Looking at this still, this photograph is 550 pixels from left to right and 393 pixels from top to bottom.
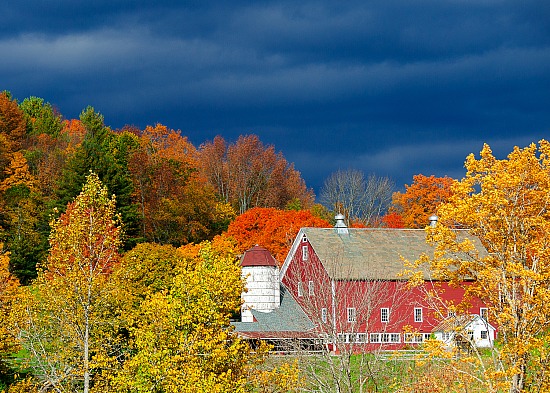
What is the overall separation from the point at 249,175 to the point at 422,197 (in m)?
17.0

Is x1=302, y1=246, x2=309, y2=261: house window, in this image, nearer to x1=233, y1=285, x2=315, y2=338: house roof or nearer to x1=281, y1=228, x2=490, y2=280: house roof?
x1=281, y1=228, x2=490, y2=280: house roof

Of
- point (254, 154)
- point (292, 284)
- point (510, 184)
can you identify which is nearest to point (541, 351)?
point (510, 184)

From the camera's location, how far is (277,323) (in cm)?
4641

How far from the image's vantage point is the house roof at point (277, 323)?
144ft

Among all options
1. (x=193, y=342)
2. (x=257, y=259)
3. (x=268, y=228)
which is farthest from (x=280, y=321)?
(x=193, y=342)

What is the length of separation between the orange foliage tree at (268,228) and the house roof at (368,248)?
507cm

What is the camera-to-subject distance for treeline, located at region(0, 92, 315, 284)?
5534 centimetres

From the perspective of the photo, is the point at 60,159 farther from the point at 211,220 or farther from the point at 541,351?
the point at 541,351

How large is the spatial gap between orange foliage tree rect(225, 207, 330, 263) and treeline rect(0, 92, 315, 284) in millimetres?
3357

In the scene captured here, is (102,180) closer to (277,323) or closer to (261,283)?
(261,283)

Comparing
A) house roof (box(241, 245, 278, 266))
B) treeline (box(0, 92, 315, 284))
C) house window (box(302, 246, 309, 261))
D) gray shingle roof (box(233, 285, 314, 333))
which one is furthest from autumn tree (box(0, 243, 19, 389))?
house window (box(302, 246, 309, 261))

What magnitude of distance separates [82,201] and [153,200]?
4362 centimetres

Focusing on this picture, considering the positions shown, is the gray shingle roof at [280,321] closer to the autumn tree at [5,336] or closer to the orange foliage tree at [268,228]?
the orange foliage tree at [268,228]

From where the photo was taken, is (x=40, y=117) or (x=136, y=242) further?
(x=40, y=117)
